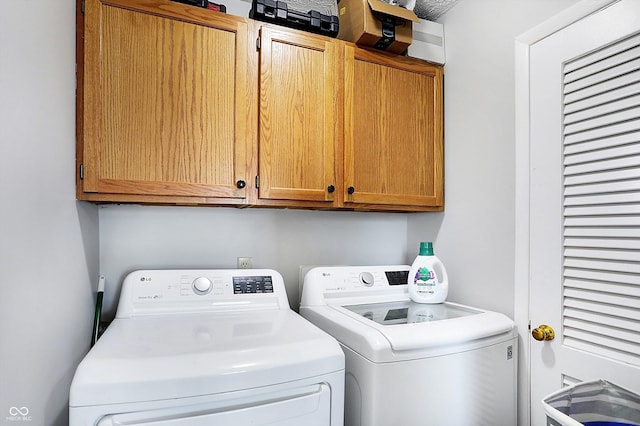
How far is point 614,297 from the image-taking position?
121 cm

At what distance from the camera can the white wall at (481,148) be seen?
1.59m

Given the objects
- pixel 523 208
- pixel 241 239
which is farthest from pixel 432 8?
pixel 241 239

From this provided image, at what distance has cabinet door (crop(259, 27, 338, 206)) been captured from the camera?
1.59m

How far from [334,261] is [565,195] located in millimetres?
1175

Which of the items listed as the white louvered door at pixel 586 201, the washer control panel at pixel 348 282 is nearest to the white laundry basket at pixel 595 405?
the white louvered door at pixel 586 201

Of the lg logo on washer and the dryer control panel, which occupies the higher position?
the dryer control panel

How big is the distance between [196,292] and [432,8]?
1.91 meters

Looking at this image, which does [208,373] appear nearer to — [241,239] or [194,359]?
[194,359]

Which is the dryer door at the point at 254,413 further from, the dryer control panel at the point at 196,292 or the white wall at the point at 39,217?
the dryer control panel at the point at 196,292

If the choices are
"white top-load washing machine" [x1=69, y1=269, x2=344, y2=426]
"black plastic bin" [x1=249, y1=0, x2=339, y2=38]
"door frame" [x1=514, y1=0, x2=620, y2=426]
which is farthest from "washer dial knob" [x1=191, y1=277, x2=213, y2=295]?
"door frame" [x1=514, y1=0, x2=620, y2=426]

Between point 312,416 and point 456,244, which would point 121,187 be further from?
point 456,244

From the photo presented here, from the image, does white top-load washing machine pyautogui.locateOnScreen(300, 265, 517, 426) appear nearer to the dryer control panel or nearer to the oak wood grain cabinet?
the dryer control panel

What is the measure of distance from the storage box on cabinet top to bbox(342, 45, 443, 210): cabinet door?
0.06 meters

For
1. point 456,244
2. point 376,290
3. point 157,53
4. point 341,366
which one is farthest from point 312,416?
point 157,53
